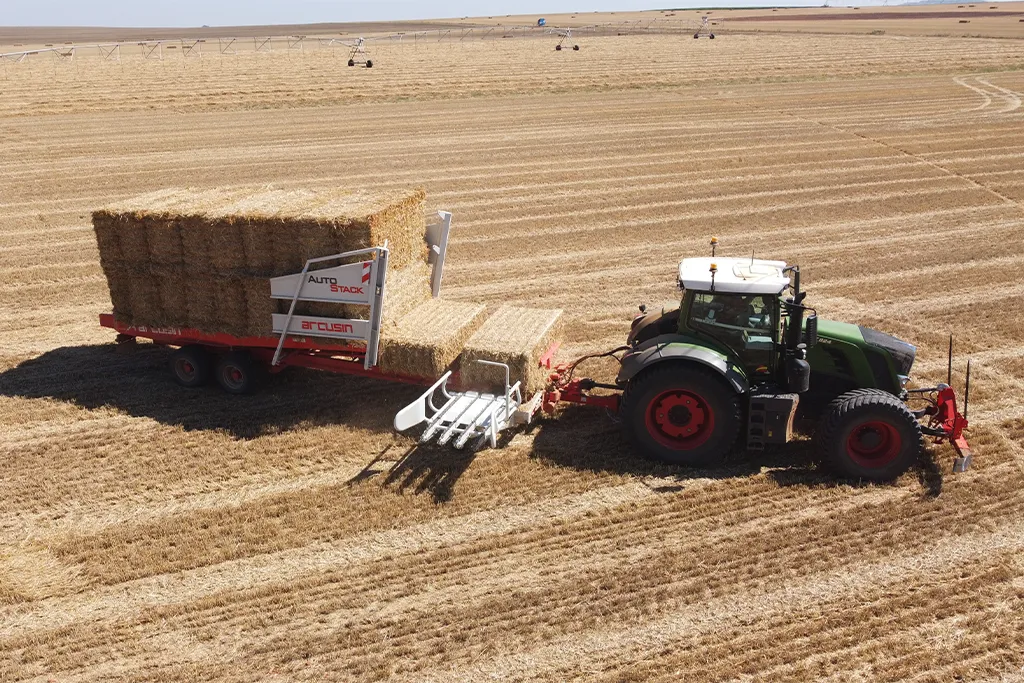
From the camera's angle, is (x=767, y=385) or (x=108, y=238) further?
(x=108, y=238)

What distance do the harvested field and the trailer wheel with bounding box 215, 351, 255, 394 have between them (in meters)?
0.25

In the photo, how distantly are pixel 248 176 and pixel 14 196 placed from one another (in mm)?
5320

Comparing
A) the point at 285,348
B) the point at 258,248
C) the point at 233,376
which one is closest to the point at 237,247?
the point at 258,248

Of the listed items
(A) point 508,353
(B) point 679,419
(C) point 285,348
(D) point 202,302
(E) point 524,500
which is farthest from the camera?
(D) point 202,302

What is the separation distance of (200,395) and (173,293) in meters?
1.29

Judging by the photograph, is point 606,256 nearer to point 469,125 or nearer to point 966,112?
point 469,125

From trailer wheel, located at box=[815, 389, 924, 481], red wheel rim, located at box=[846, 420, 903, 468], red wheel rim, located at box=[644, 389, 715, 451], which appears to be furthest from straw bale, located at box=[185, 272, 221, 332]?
red wheel rim, located at box=[846, 420, 903, 468]

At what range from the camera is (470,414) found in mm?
9703

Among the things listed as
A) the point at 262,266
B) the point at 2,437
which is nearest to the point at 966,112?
the point at 262,266

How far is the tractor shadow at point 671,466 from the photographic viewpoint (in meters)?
9.02

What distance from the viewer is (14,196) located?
21.9m

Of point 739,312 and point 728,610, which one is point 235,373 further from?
point 728,610

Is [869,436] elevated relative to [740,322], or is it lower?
lower

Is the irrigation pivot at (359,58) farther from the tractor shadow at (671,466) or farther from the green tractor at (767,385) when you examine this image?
the green tractor at (767,385)
